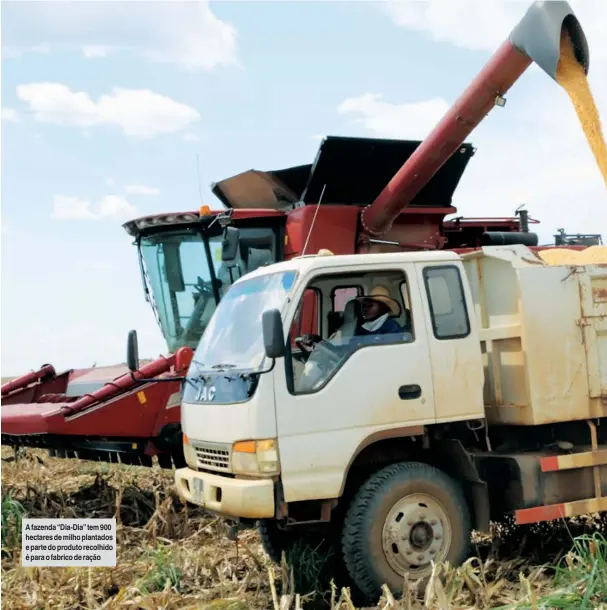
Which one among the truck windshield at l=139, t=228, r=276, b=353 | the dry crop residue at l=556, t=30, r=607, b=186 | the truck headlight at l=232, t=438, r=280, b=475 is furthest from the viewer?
the truck windshield at l=139, t=228, r=276, b=353

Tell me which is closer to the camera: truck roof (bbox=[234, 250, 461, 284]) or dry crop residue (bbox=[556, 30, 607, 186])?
truck roof (bbox=[234, 250, 461, 284])

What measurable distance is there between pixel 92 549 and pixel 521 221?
8.06m

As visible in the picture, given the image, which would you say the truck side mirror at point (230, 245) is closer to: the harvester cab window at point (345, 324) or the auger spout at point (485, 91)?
the auger spout at point (485, 91)

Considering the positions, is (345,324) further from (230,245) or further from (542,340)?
(230,245)

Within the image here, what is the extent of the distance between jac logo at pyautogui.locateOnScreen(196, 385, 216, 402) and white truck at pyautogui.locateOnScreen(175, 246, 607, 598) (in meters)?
0.02

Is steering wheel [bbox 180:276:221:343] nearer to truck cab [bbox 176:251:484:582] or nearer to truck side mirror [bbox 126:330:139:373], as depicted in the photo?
truck side mirror [bbox 126:330:139:373]

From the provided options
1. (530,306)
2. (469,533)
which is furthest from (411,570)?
(530,306)

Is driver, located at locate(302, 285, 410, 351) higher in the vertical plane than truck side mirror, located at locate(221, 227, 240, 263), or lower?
lower

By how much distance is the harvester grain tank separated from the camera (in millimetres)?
5016

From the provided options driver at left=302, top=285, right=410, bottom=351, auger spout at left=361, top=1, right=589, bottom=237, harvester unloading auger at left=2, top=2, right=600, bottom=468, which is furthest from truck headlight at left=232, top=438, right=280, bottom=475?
auger spout at left=361, top=1, right=589, bottom=237

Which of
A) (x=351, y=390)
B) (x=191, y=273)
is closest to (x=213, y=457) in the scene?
(x=351, y=390)

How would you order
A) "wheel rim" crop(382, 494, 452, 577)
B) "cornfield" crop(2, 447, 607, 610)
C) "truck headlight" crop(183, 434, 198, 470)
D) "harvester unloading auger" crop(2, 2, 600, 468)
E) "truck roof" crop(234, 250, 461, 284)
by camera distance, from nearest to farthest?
1. "cornfield" crop(2, 447, 607, 610)
2. "wheel rim" crop(382, 494, 452, 577)
3. "truck roof" crop(234, 250, 461, 284)
4. "truck headlight" crop(183, 434, 198, 470)
5. "harvester unloading auger" crop(2, 2, 600, 468)

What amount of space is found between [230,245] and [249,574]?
3.65 metres

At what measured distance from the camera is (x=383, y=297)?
5.59m
